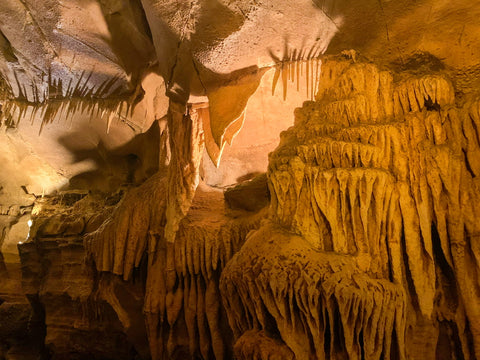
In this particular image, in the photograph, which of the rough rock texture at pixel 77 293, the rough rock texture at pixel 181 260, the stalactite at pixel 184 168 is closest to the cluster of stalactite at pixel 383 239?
the rough rock texture at pixel 181 260

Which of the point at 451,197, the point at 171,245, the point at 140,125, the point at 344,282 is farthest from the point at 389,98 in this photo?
the point at 140,125

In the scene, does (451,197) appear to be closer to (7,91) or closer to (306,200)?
(306,200)

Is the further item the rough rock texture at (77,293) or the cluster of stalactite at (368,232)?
the rough rock texture at (77,293)

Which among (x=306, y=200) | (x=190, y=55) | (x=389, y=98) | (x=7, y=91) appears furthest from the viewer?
(x=7, y=91)

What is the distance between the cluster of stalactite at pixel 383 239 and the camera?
9.79 ft

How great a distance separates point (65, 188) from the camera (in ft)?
24.8

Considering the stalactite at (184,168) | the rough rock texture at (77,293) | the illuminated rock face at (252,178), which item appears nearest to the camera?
the illuminated rock face at (252,178)

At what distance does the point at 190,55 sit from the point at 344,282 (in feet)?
8.98

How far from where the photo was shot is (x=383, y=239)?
3174mm

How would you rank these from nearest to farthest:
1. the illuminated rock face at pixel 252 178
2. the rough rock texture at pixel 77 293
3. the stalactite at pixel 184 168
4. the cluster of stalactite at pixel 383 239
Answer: the cluster of stalactite at pixel 383 239
the illuminated rock face at pixel 252 178
the stalactite at pixel 184 168
the rough rock texture at pixel 77 293

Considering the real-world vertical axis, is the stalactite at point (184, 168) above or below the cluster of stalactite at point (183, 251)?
above

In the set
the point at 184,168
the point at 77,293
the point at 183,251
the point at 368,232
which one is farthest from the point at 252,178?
the point at 77,293

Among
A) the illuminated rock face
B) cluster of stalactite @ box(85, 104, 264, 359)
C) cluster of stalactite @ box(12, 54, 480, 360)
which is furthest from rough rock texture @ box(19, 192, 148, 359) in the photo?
cluster of stalactite @ box(12, 54, 480, 360)

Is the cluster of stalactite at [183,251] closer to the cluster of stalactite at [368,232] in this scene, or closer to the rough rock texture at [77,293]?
the rough rock texture at [77,293]
